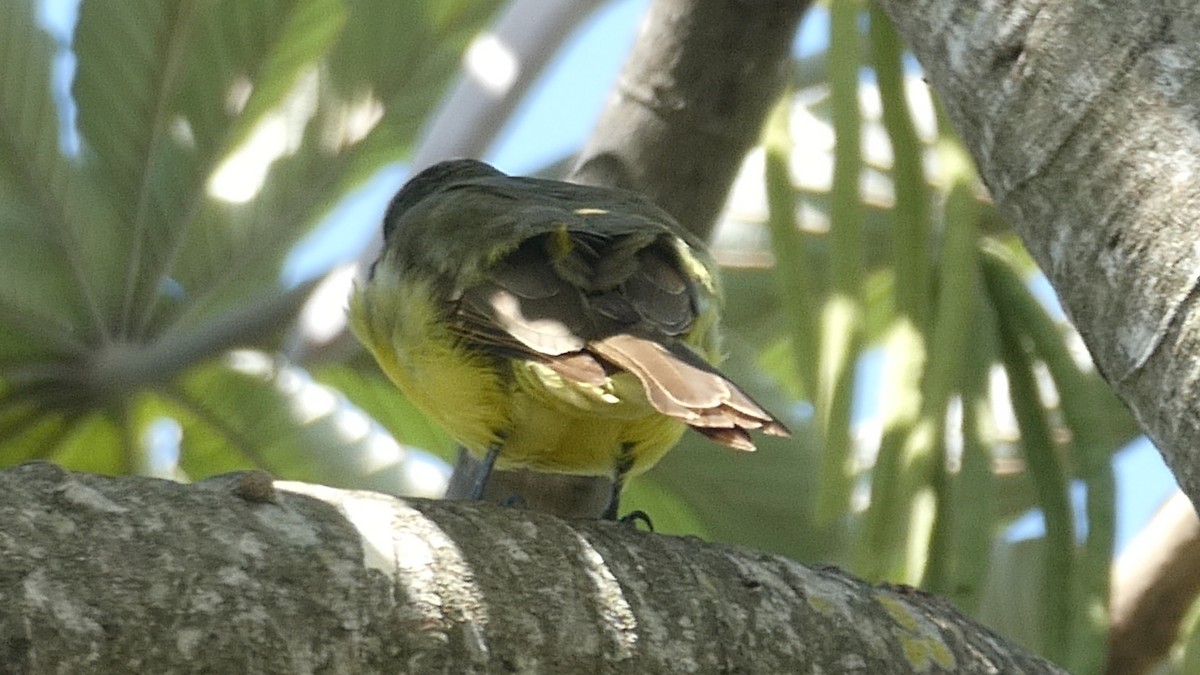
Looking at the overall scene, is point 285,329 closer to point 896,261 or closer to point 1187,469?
point 896,261

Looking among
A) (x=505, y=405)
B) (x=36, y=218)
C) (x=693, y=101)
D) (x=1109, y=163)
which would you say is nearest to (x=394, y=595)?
(x=1109, y=163)

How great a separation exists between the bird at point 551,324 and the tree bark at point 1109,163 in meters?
0.41

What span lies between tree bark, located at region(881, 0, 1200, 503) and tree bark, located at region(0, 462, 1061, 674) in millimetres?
363

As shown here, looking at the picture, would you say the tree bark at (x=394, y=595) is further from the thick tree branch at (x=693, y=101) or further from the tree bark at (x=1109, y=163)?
the thick tree branch at (x=693, y=101)

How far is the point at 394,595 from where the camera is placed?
134 cm

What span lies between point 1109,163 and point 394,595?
0.71 m

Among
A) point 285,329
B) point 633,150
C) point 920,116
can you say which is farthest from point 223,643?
point 920,116

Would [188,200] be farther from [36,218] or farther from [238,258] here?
[36,218]

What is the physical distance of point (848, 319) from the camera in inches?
83.9

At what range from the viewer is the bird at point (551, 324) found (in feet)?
6.49

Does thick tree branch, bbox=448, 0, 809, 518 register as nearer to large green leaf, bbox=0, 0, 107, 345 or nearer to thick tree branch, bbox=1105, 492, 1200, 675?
large green leaf, bbox=0, 0, 107, 345

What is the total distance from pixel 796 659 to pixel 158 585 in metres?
0.62

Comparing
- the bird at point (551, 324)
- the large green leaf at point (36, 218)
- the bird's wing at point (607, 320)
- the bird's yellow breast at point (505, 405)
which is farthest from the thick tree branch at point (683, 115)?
the large green leaf at point (36, 218)

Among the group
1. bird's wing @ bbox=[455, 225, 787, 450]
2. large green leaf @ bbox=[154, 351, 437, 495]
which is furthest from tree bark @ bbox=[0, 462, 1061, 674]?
large green leaf @ bbox=[154, 351, 437, 495]
